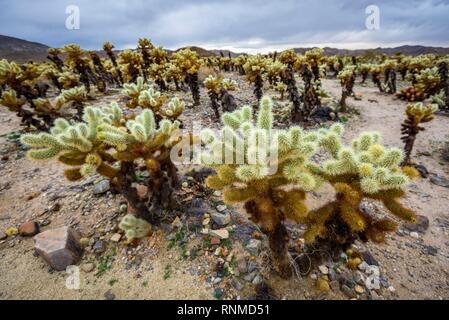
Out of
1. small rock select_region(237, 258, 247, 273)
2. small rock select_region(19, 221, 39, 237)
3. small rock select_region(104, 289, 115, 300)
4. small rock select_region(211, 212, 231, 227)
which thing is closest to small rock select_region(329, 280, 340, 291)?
small rock select_region(237, 258, 247, 273)

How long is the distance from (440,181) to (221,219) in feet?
18.2

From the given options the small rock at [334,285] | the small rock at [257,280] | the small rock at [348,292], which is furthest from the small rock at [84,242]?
the small rock at [348,292]

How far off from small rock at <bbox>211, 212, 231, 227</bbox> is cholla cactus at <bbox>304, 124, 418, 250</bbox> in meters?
1.44

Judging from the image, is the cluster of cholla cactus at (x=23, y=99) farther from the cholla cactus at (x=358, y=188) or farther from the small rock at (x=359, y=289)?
the small rock at (x=359, y=289)

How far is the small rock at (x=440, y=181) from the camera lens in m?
5.32

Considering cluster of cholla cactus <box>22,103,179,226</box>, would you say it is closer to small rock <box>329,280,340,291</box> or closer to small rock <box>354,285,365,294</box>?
small rock <box>329,280,340,291</box>

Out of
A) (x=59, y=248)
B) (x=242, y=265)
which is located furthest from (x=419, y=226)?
(x=59, y=248)

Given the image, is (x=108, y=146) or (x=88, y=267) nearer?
(x=88, y=267)

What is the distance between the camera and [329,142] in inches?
97.3

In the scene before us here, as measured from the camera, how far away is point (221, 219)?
352 centimetres

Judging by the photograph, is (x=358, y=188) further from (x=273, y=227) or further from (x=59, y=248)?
(x=59, y=248)

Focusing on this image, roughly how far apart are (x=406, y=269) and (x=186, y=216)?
324cm

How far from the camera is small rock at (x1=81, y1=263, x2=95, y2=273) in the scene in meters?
2.99
